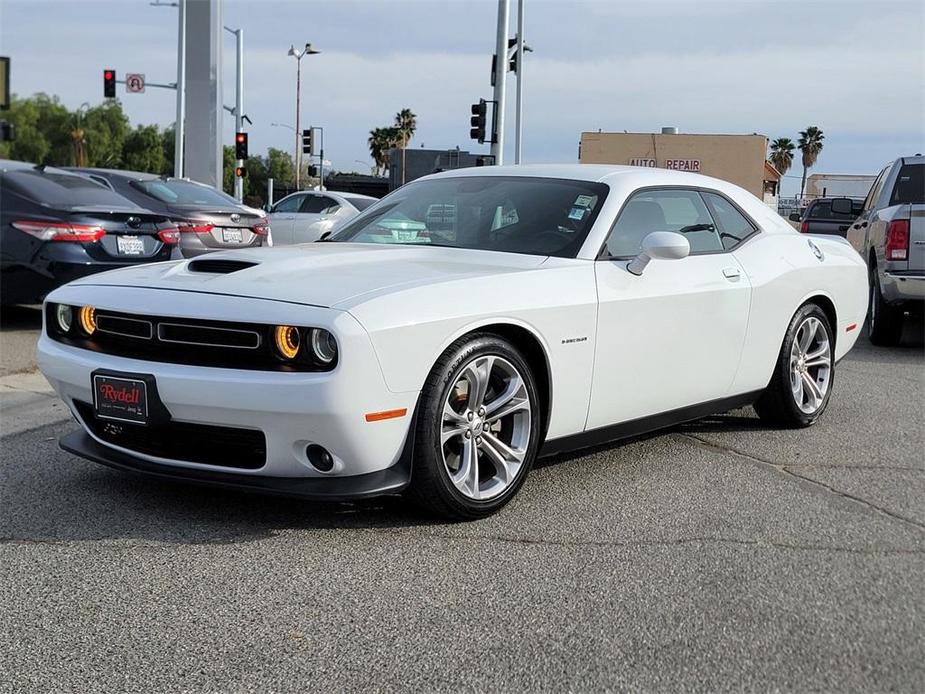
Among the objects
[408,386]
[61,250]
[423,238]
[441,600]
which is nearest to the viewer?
[441,600]

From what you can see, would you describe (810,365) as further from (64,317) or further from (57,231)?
(57,231)

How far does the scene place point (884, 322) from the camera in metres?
10.0

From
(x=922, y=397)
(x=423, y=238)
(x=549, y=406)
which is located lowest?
(x=922, y=397)

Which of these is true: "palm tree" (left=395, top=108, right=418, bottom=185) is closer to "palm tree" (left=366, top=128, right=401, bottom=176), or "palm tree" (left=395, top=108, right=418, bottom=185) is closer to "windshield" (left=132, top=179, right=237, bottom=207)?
"palm tree" (left=366, top=128, right=401, bottom=176)

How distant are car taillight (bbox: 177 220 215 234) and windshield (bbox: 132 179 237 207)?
775 mm

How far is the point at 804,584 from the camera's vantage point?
3523mm

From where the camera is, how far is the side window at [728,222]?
18.4ft

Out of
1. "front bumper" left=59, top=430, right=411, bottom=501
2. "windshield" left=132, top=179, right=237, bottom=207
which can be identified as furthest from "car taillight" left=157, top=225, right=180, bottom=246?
"front bumper" left=59, top=430, right=411, bottom=501

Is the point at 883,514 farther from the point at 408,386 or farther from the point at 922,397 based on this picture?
the point at 922,397

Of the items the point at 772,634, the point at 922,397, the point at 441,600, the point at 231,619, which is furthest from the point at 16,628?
the point at 922,397

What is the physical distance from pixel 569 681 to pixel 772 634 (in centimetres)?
68

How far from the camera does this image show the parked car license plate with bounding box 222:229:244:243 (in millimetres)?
11867

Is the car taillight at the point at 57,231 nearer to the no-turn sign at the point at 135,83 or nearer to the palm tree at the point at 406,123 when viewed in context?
the no-turn sign at the point at 135,83

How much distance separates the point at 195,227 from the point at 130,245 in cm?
202
